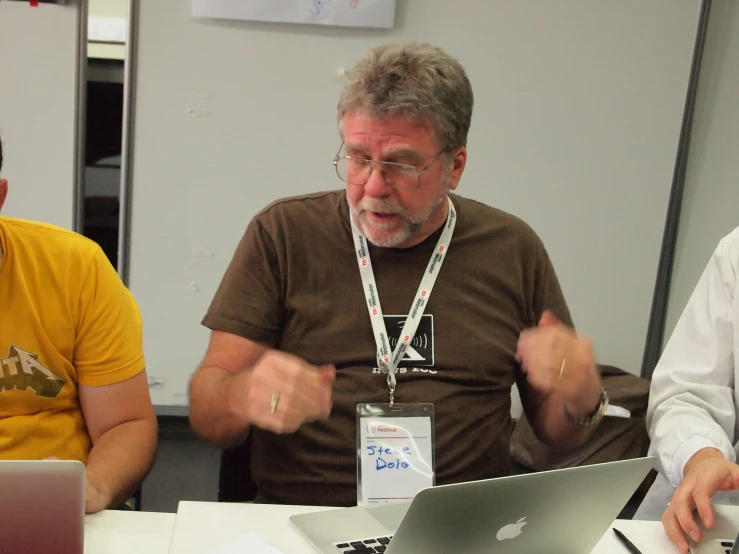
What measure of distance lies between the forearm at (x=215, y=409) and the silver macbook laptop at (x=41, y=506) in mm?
573

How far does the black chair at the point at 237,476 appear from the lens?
5.36 ft

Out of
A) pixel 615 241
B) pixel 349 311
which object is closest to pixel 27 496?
pixel 349 311

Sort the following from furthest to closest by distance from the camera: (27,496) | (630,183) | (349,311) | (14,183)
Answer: (630,183) → (14,183) → (349,311) → (27,496)

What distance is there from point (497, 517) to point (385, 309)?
0.74m

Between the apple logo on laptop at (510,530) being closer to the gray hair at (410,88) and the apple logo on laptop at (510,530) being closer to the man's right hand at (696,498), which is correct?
the man's right hand at (696,498)

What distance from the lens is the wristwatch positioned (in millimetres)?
1645

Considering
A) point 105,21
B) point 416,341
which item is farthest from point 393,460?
point 105,21

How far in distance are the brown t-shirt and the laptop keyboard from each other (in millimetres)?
385

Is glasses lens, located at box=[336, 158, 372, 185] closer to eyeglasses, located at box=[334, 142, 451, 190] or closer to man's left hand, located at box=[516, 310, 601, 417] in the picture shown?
eyeglasses, located at box=[334, 142, 451, 190]

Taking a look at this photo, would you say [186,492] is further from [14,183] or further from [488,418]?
[488,418]

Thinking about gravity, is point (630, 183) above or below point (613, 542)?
above

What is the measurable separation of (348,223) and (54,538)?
3.16ft

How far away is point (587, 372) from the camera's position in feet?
4.86

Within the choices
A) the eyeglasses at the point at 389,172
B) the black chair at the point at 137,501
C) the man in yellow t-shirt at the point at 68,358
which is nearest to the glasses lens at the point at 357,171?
the eyeglasses at the point at 389,172
